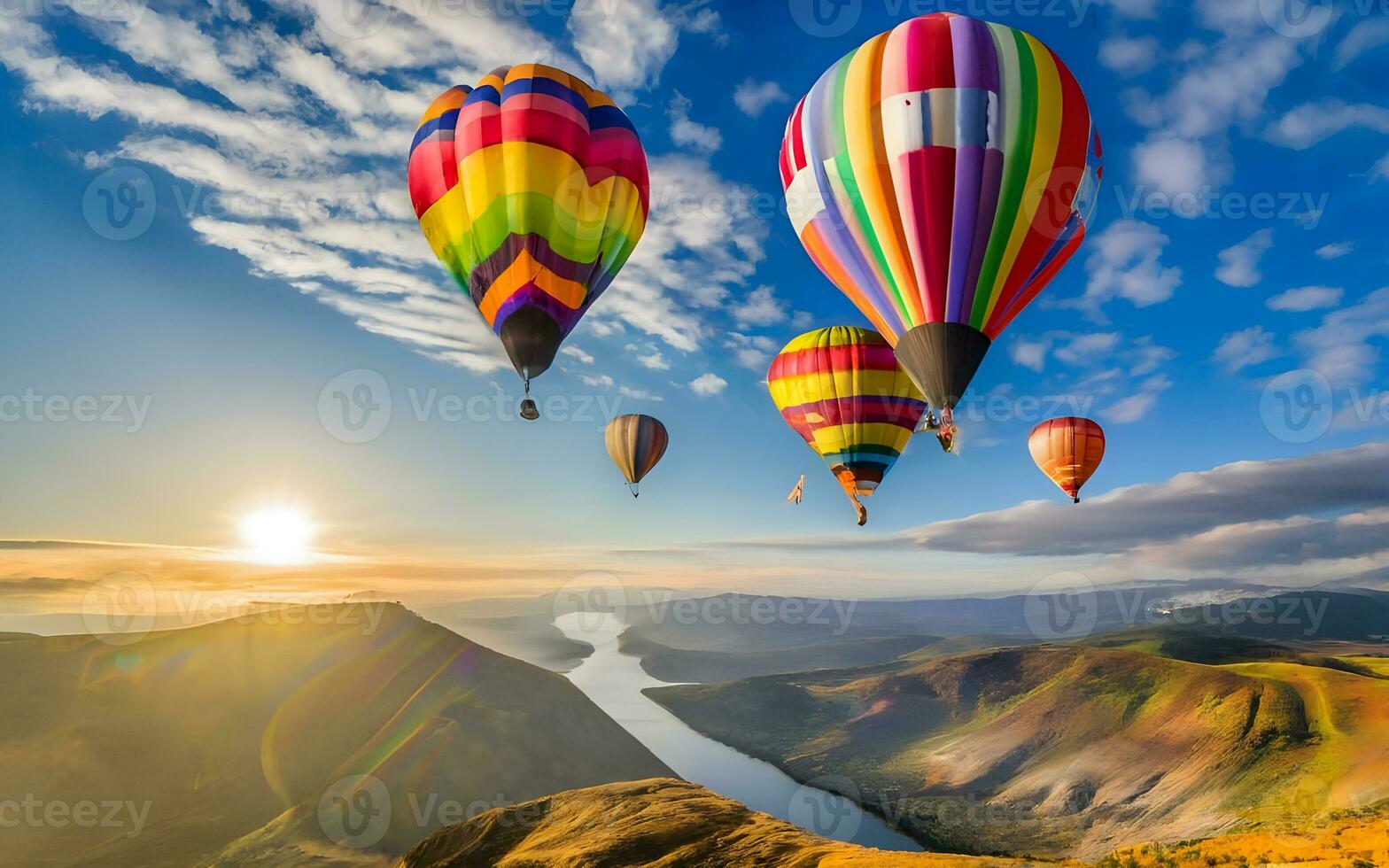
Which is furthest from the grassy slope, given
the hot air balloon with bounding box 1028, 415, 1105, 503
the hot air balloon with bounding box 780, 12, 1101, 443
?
the hot air balloon with bounding box 780, 12, 1101, 443

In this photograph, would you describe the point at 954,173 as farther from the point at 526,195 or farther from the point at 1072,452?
the point at 1072,452

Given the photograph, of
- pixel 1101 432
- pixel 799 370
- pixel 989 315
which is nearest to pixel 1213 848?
pixel 1101 432

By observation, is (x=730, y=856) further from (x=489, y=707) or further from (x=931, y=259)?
(x=489, y=707)

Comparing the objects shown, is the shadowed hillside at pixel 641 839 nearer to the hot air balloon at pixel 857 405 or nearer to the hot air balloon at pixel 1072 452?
the hot air balloon at pixel 857 405

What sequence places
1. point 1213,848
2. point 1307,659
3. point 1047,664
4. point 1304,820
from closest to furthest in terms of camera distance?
point 1213,848 → point 1304,820 → point 1307,659 → point 1047,664

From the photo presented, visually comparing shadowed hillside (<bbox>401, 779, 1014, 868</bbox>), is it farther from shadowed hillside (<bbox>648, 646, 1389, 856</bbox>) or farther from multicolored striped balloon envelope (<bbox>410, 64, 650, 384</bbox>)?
shadowed hillside (<bbox>648, 646, 1389, 856</bbox>)

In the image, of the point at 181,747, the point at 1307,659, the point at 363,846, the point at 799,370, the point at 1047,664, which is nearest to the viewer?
the point at 799,370

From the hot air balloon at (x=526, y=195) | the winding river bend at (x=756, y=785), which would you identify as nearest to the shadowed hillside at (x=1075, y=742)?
the winding river bend at (x=756, y=785)
